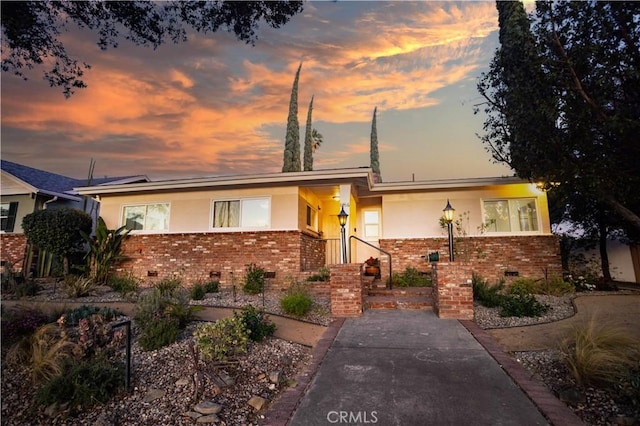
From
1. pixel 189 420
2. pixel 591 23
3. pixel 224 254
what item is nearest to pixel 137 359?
pixel 189 420

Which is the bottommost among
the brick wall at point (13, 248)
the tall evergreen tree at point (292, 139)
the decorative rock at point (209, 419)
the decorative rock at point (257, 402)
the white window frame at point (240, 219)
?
the decorative rock at point (209, 419)

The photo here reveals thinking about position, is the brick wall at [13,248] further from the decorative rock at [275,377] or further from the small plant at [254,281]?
the decorative rock at [275,377]

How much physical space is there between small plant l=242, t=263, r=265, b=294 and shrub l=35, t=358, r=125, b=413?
5.62m

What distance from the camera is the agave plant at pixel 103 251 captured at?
34.7ft

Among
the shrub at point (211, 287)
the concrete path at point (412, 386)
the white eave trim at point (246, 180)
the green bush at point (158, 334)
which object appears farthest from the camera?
the white eave trim at point (246, 180)

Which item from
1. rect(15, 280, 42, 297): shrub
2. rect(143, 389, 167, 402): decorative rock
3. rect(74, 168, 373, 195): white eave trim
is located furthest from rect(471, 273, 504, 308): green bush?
rect(15, 280, 42, 297): shrub

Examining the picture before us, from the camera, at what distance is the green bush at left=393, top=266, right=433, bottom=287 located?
31.0ft

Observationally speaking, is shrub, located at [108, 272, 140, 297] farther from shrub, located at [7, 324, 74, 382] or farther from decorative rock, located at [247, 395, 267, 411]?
decorative rock, located at [247, 395, 267, 411]

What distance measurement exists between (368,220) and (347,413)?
10.2m

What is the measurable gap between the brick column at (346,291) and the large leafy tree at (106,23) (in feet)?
15.3

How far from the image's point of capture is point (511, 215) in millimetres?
10750

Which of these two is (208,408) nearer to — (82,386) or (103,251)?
(82,386)

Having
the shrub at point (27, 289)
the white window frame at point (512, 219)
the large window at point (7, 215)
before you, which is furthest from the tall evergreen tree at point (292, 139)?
the shrub at point (27, 289)

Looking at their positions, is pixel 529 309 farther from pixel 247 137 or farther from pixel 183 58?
pixel 247 137
